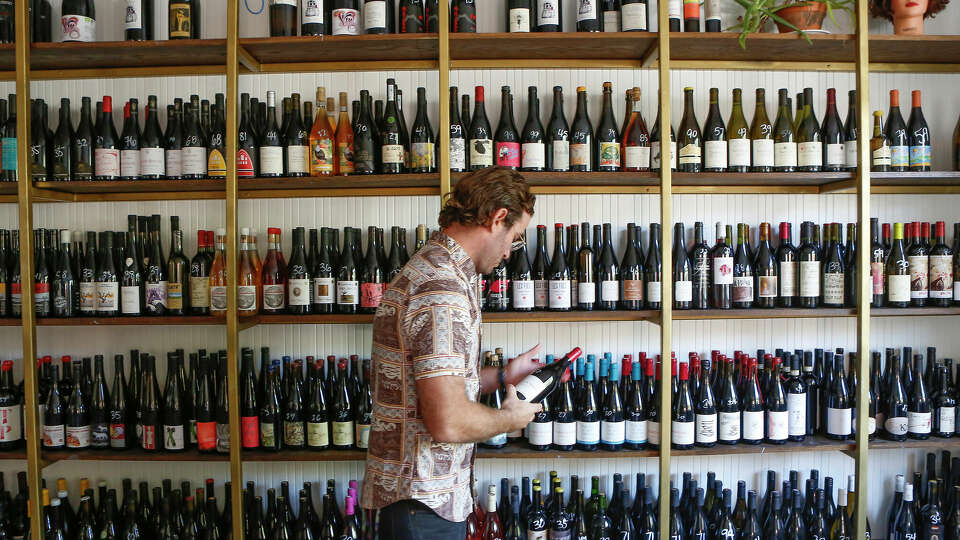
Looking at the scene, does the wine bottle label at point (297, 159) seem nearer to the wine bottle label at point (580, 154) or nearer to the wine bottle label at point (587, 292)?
the wine bottle label at point (580, 154)

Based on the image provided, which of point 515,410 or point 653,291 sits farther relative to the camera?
point 653,291

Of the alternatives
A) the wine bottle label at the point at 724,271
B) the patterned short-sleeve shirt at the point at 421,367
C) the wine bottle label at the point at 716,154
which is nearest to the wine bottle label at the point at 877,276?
the wine bottle label at the point at 724,271

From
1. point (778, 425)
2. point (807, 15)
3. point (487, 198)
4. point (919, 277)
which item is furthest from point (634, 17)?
point (778, 425)

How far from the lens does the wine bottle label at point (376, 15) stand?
217cm

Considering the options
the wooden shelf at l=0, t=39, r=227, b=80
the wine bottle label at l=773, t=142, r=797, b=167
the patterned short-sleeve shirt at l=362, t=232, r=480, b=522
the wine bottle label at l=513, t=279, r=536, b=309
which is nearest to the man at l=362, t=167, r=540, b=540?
the patterned short-sleeve shirt at l=362, t=232, r=480, b=522

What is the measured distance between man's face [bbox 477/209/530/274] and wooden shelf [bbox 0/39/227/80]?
1313 mm

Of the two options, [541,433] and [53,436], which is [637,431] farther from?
[53,436]

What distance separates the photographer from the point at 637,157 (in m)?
2.17

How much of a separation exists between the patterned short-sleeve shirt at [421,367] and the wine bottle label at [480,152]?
2.76 ft

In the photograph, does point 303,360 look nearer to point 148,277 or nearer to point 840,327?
point 148,277

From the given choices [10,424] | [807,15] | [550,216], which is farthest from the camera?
[550,216]

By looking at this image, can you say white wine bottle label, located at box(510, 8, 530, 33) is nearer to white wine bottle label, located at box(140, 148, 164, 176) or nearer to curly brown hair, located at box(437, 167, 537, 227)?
curly brown hair, located at box(437, 167, 537, 227)

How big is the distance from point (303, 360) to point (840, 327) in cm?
195

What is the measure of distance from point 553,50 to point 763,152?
0.76 metres
